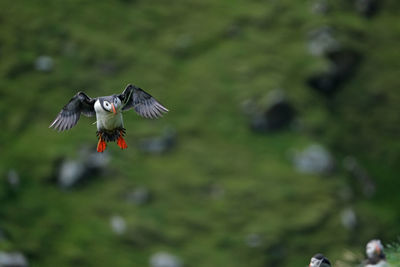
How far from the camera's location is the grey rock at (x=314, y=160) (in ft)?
267

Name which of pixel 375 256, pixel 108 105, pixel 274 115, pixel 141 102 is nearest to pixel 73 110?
pixel 141 102

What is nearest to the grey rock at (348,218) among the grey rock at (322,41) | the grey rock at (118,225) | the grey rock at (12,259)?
the grey rock at (118,225)

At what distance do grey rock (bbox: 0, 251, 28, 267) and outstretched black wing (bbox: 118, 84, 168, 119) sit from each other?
4813 centimetres

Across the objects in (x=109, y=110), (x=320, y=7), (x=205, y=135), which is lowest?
(x=109, y=110)

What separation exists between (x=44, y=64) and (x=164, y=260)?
34.1 meters

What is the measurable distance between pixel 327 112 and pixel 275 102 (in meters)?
8.69

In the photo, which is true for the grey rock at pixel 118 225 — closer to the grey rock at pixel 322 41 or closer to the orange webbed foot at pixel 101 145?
the grey rock at pixel 322 41

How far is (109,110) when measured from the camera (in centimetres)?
1847

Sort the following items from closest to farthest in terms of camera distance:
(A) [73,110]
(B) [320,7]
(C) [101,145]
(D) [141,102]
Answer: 1. (C) [101,145]
2. (A) [73,110]
3. (D) [141,102]
4. (B) [320,7]

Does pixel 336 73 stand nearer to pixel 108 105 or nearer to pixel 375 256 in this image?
pixel 375 256

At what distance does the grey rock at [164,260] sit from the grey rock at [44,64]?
31997mm

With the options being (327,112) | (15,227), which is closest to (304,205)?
(327,112)

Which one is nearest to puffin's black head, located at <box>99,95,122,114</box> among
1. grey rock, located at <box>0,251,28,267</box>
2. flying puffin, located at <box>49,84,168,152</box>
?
flying puffin, located at <box>49,84,168,152</box>

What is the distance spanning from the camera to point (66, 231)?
70.2m
